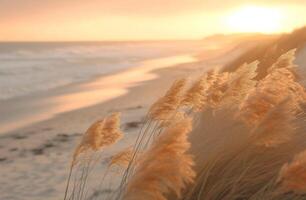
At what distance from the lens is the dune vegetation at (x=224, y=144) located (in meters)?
2.60

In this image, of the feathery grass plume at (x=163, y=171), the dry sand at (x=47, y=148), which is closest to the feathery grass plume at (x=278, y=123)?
the feathery grass plume at (x=163, y=171)

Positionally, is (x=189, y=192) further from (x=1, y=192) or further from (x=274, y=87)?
(x=1, y=192)

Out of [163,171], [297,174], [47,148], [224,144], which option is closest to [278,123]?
[297,174]

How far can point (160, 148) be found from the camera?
272 cm

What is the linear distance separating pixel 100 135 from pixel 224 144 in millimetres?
1017

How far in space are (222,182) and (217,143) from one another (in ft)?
1.87

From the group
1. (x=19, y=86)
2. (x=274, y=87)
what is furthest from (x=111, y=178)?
(x=19, y=86)

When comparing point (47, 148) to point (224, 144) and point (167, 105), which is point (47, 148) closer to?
point (224, 144)

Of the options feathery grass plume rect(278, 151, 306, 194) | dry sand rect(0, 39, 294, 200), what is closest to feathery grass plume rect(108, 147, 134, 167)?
feathery grass plume rect(278, 151, 306, 194)

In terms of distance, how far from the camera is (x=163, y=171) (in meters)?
2.56

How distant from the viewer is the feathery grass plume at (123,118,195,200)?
253cm

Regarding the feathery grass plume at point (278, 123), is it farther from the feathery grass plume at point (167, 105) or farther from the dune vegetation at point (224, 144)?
the feathery grass plume at point (167, 105)

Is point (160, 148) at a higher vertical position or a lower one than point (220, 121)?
higher

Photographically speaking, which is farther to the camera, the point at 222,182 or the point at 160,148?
the point at 222,182
